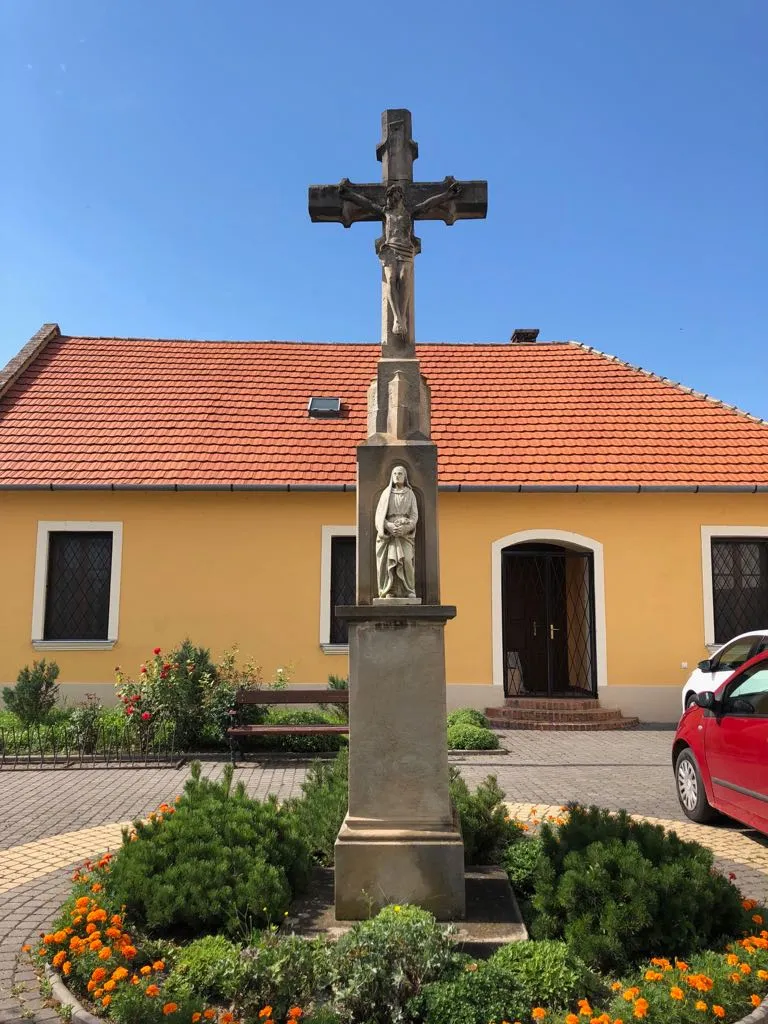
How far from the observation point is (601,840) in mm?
4500

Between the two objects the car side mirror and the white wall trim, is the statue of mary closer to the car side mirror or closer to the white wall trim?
the car side mirror

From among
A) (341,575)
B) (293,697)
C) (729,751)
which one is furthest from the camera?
(341,575)

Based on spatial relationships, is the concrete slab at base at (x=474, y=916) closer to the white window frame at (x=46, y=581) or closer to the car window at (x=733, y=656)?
the car window at (x=733, y=656)

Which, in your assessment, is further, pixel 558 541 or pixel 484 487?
pixel 558 541

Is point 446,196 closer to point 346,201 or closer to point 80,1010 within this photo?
point 346,201

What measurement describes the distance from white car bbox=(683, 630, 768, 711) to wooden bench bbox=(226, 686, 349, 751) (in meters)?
4.31

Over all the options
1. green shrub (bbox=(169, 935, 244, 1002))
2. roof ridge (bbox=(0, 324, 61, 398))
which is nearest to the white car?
green shrub (bbox=(169, 935, 244, 1002))

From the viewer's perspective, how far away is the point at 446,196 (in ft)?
17.0

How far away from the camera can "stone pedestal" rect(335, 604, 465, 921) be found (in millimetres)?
4379

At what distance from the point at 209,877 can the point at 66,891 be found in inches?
63.5

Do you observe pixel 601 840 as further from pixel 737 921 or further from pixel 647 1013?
pixel 647 1013

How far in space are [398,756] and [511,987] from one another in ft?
4.34

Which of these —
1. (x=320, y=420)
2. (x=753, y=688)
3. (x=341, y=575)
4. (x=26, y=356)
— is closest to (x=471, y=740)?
(x=341, y=575)

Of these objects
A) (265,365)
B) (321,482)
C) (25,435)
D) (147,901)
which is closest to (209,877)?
(147,901)
